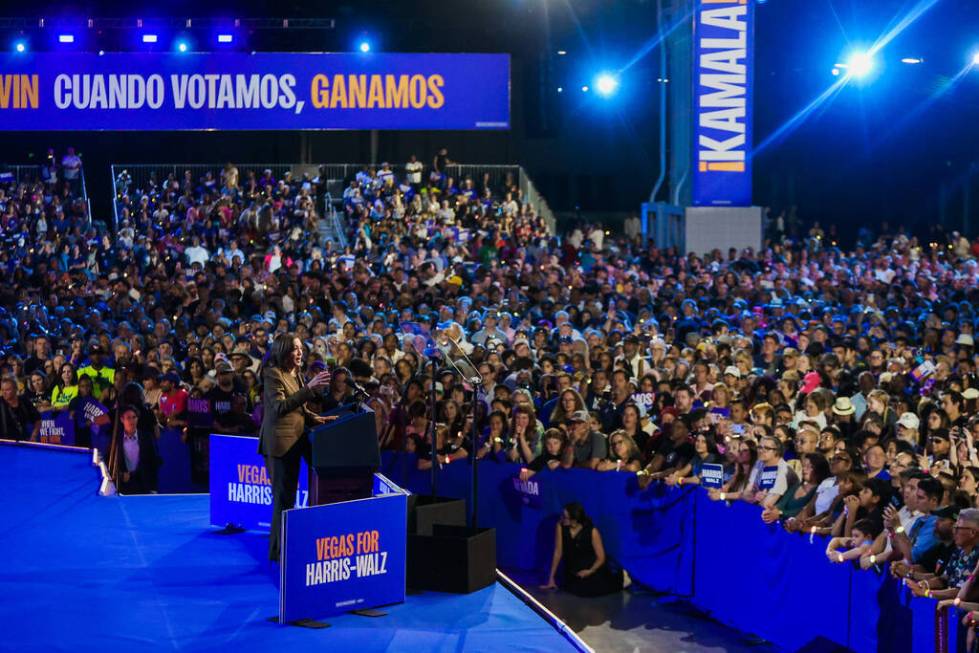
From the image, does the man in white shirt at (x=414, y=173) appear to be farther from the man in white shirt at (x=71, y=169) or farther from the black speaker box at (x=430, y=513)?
the black speaker box at (x=430, y=513)

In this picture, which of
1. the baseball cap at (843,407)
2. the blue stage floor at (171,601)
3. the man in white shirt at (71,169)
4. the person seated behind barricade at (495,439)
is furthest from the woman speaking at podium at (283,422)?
the man in white shirt at (71,169)

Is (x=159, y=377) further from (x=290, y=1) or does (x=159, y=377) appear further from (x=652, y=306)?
(x=290, y=1)

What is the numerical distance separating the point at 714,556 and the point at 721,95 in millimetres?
17034

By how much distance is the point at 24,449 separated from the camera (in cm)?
1447

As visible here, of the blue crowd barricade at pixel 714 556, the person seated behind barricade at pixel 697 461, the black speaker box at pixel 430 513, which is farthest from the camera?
the person seated behind barricade at pixel 697 461

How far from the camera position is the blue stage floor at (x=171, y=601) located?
7.81 metres

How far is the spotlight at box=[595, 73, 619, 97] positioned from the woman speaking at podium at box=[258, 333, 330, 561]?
3058cm

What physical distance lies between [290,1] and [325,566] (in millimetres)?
29343

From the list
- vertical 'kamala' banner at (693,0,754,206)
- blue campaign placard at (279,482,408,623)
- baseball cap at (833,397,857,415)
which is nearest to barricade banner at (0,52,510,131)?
vertical 'kamala' banner at (693,0,754,206)

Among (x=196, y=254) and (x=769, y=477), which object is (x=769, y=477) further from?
(x=196, y=254)

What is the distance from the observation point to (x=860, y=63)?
34062 millimetres

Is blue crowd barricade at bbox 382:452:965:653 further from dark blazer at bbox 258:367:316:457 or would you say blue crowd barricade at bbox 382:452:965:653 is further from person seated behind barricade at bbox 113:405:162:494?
dark blazer at bbox 258:367:316:457

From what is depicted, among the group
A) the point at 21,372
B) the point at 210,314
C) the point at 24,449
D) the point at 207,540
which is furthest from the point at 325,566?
the point at 210,314

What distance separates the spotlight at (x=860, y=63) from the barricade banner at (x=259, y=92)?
10.4 meters
